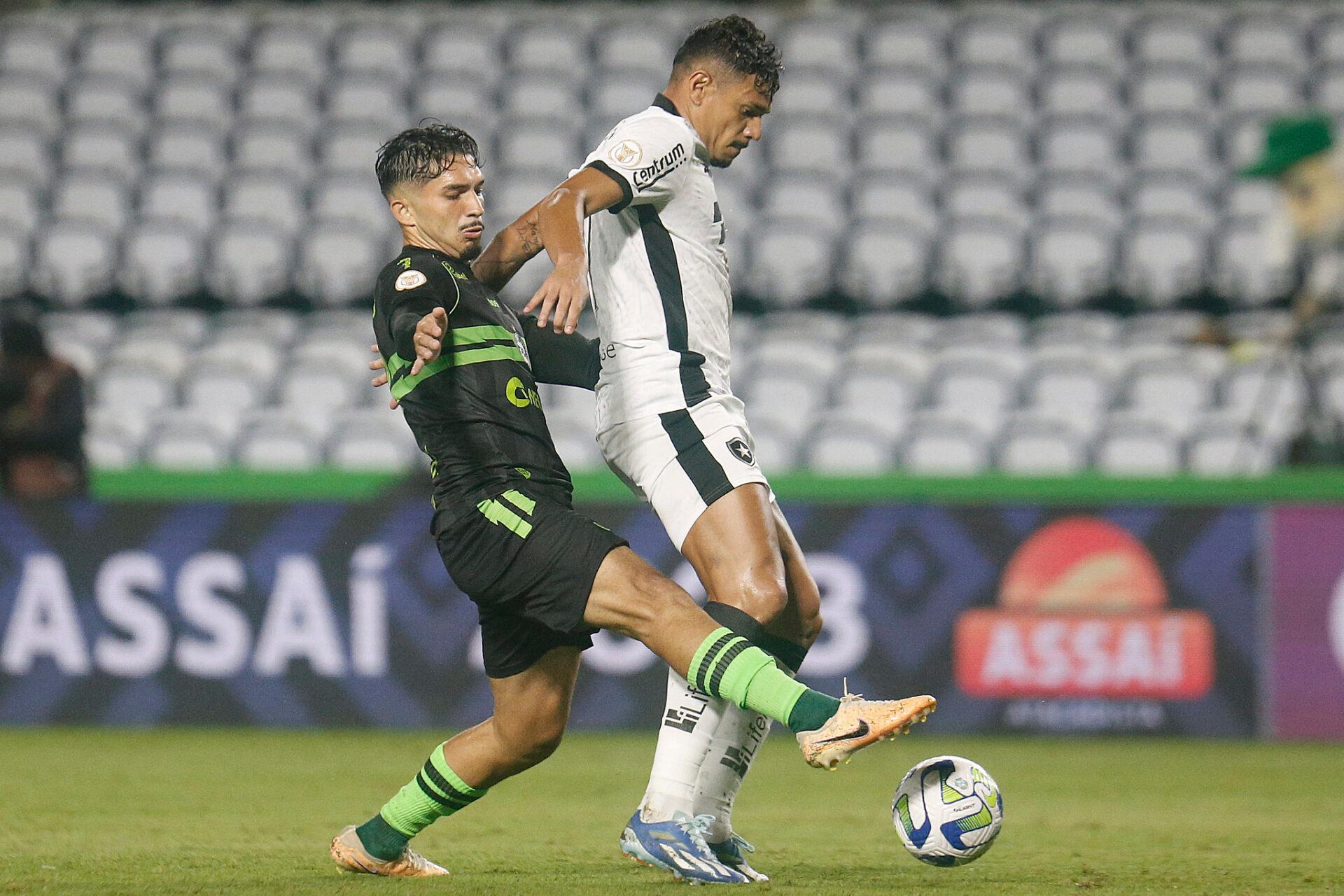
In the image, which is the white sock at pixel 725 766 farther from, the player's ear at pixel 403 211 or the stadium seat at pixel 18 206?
the stadium seat at pixel 18 206

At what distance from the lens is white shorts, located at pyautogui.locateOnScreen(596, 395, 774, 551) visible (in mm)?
3943

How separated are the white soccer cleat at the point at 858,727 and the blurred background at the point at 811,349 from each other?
15.0 feet

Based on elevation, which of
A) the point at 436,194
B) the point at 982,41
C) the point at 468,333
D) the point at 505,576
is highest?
the point at 982,41

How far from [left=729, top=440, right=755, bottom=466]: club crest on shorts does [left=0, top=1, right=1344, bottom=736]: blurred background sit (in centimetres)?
398

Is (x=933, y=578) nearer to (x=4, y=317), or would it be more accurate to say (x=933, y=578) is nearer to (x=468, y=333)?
(x=468, y=333)

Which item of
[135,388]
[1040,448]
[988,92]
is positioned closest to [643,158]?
[1040,448]

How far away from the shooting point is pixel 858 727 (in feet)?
10.9

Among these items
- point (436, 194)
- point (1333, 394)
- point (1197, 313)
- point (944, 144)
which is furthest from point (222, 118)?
point (436, 194)

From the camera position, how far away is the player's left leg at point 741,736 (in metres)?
3.98

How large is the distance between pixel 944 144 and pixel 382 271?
31.6 feet

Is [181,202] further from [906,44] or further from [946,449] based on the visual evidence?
[946,449]

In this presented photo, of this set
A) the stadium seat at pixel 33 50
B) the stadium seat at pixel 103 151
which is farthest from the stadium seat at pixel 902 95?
the stadium seat at pixel 33 50

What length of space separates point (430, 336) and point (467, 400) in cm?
37

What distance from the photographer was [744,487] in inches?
155
